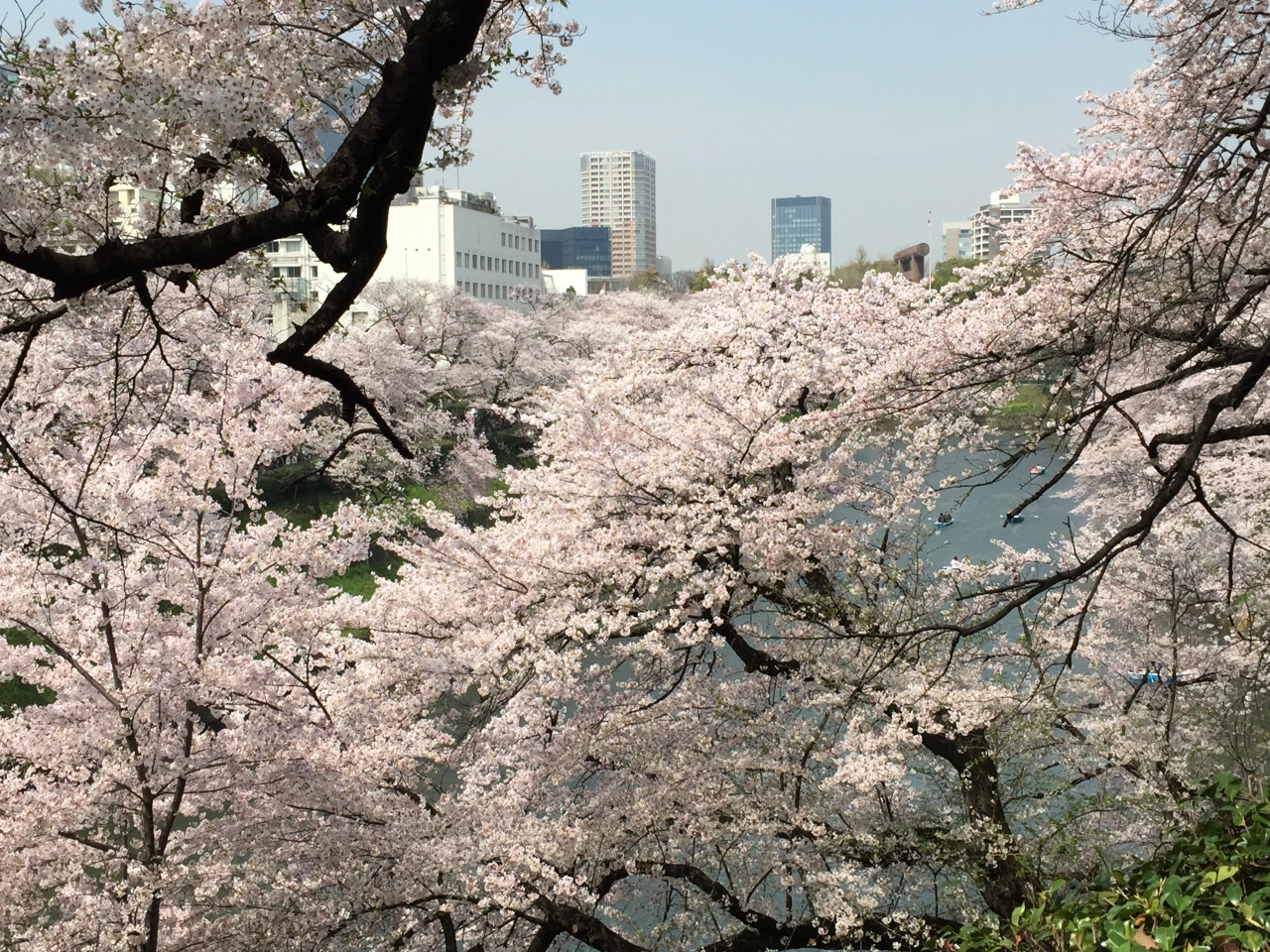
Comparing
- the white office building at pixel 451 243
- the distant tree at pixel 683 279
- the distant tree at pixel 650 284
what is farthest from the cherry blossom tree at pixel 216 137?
the distant tree at pixel 683 279

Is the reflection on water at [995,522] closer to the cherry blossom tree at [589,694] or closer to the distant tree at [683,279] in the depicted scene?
the cherry blossom tree at [589,694]

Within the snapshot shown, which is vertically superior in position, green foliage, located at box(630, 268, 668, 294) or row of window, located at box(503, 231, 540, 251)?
row of window, located at box(503, 231, 540, 251)

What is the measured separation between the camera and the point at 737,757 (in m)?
6.62

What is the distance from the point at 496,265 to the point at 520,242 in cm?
321


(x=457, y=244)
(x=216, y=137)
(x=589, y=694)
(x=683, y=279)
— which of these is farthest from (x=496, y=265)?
(x=216, y=137)

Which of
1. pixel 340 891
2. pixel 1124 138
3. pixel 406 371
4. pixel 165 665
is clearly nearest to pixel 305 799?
pixel 340 891

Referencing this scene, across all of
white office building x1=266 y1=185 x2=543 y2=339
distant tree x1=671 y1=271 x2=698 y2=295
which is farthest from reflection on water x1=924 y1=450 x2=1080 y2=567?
distant tree x1=671 y1=271 x2=698 y2=295

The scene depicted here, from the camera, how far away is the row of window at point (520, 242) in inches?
2149

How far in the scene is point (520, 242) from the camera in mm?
56344

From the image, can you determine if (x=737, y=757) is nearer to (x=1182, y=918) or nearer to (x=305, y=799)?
(x=305, y=799)

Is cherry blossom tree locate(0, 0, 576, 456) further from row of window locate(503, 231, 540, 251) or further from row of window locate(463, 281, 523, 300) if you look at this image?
row of window locate(503, 231, 540, 251)

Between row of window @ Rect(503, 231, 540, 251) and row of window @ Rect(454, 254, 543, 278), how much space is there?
0.40 metres

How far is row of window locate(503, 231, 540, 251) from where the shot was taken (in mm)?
54594

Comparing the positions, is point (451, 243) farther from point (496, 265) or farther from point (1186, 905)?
point (1186, 905)
